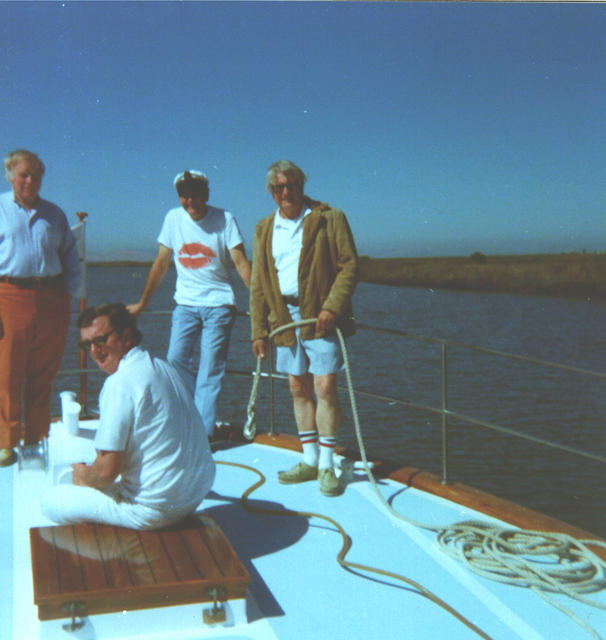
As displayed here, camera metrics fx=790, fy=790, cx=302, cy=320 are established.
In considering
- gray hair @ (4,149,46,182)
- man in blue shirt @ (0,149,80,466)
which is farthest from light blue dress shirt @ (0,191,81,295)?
gray hair @ (4,149,46,182)

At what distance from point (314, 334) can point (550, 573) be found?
1.36 m

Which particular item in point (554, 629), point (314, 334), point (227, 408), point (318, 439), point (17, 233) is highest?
point (17, 233)

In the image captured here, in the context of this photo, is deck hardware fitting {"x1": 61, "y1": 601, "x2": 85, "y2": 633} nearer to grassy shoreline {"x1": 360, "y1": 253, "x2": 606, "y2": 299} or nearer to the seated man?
the seated man

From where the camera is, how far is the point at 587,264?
3244 centimetres

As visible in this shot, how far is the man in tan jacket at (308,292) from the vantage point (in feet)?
11.2

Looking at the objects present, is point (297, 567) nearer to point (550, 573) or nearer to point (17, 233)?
point (550, 573)

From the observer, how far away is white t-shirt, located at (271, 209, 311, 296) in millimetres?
3484

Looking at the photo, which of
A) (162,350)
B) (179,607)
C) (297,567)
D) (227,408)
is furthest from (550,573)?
(162,350)

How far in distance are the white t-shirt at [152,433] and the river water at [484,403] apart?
111 inches

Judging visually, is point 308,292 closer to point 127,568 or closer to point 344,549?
point 344,549

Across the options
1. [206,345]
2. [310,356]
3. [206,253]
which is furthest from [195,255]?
[310,356]

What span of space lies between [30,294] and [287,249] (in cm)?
130

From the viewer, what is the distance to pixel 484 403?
1788 cm

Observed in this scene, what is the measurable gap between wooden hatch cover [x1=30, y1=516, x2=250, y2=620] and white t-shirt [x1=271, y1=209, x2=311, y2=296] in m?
1.22
